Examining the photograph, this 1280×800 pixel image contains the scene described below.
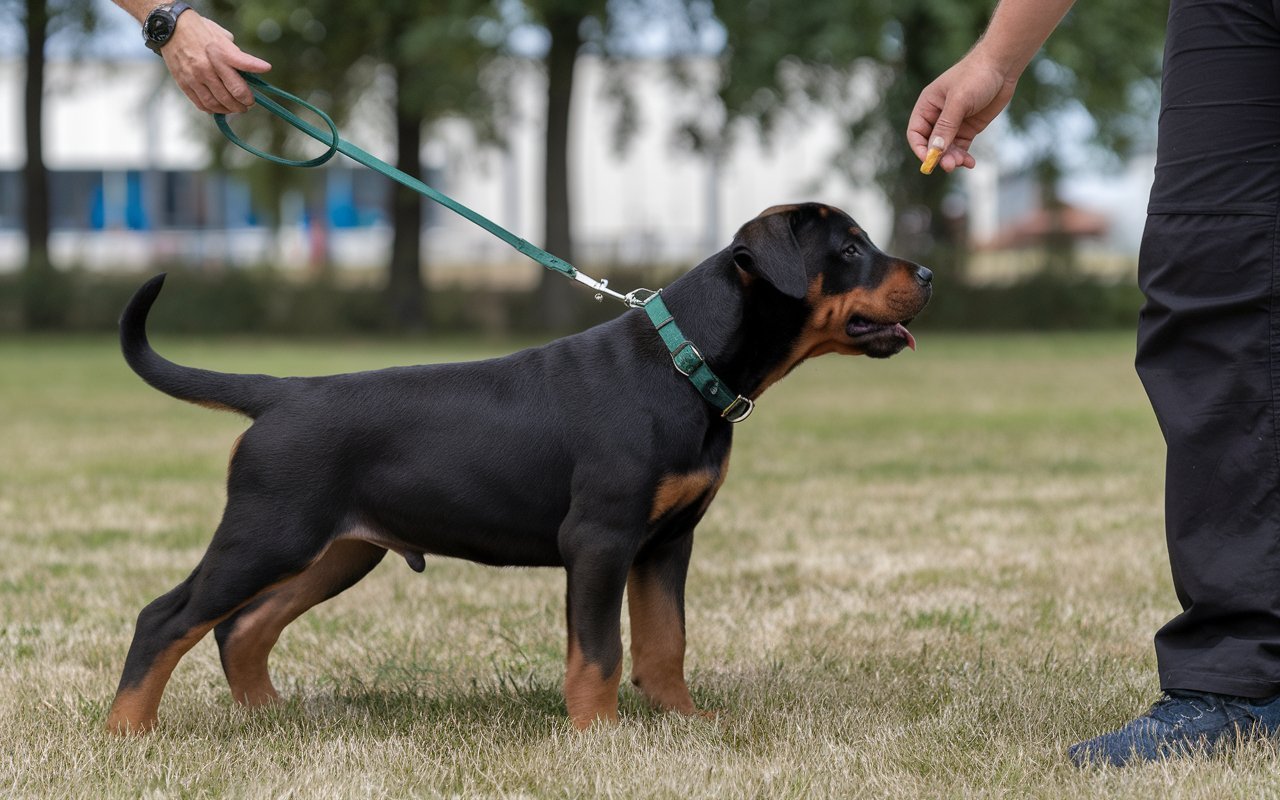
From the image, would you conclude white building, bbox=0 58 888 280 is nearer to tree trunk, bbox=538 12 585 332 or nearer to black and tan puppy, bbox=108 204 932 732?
tree trunk, bbox=538 12 585 332

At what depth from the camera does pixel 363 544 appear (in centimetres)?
417

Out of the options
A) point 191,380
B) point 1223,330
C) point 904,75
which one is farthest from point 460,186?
point 1223,330

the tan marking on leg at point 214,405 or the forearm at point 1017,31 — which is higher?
the forearm at point 1017,31

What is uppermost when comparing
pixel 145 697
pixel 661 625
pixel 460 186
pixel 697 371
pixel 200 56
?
pixel 200 56

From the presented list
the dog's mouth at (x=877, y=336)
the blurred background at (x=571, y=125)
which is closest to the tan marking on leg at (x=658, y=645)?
the dog's mouth at (x=877, y=336)

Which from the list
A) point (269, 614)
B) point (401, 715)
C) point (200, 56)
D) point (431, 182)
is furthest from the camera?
point (431, 182)

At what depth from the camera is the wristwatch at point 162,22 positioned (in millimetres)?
3922

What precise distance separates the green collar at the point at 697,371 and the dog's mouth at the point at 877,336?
36cm

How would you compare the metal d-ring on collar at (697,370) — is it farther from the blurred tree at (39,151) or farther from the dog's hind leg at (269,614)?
the blurred tree at (39,151)

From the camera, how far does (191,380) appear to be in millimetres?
3887

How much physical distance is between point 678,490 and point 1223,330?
4.29 feet

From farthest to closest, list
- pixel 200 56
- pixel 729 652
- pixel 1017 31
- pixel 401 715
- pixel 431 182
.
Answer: pixel 431 182 < pixel 729 652 < pixel 401 715 < pixel 200 56 < pixel 1017 31

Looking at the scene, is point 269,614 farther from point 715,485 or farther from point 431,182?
point 431,182

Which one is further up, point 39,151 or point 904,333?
point 904,333
